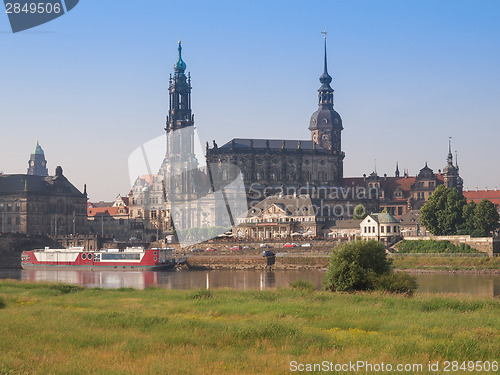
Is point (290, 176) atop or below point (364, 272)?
atop

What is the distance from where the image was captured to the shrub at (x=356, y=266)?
130 ft

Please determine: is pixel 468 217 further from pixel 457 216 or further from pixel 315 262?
pixel 315 262

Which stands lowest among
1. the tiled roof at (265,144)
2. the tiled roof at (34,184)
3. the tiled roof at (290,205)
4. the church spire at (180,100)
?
the tiled roof at (290,205)

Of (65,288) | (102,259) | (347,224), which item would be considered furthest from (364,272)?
(347,224)

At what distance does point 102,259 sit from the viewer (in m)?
93.2

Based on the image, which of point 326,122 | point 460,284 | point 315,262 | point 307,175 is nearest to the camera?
point 460,284

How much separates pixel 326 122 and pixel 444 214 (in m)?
59.4

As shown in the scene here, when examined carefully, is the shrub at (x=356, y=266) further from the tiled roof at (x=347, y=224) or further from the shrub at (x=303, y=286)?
the tiled roof at (x=347, y=224)

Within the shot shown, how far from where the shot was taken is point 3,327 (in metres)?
24.6

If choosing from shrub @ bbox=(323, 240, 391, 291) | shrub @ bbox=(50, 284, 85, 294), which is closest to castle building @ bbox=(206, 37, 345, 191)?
A: shrub @ bbox=(50, 284, 85, 294)

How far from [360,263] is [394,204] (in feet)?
339

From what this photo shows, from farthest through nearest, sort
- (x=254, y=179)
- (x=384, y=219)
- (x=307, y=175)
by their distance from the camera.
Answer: (x=307, y=175)
(x=254, y=179)
(x=384, y=219)

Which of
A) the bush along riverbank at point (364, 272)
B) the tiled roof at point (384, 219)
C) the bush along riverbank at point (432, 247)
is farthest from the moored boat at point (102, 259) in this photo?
the bush along riverbank at point (364, 272)

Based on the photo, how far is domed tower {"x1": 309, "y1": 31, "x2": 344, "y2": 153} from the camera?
15075 centimetres
